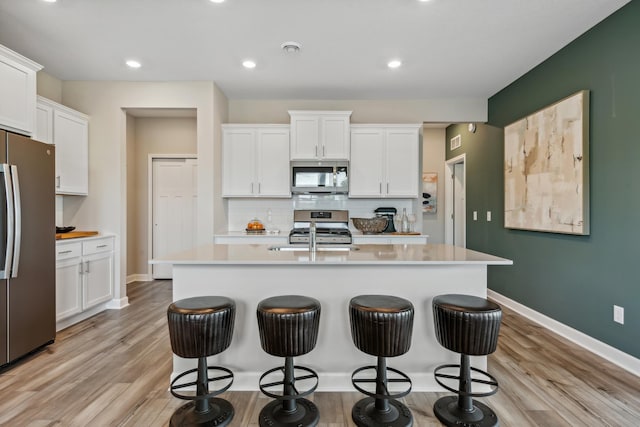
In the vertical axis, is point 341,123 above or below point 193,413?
above

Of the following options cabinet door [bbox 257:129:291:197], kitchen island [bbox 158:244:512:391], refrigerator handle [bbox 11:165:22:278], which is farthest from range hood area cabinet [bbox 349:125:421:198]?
refrigerator handle [bbox 11:165:22:278]

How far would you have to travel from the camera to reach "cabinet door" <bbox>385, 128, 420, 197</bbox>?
4.42 metres

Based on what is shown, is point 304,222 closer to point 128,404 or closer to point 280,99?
point 280,99

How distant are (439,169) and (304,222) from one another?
328 centimetres

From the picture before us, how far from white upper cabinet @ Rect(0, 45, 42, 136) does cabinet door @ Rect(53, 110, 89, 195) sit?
0.63 metres

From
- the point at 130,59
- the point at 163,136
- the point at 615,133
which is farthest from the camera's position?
the point at 163,136

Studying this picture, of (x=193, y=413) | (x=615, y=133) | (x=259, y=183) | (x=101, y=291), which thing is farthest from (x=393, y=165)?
(x=101, y=291)

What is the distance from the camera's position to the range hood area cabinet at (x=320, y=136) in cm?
434

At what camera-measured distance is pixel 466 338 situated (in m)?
1.80

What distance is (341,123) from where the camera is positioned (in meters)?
4.34

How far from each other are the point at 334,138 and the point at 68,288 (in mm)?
3319

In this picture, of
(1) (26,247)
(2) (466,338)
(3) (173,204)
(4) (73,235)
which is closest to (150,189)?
(3) (173,204)

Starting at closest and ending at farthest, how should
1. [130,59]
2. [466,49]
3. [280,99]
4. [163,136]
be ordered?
[466,49]
[130,59]
[280,99]
[163,136]

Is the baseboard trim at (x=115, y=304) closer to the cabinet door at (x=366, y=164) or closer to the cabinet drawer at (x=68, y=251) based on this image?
the cabinet drawer at (x=68, y=251)
